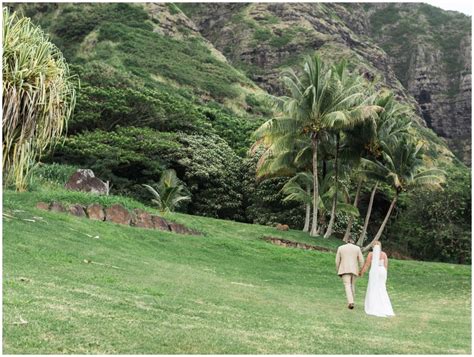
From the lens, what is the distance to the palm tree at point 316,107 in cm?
2697

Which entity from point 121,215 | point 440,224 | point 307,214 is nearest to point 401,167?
point 307,214

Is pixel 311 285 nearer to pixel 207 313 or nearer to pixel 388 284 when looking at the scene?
Result: pixel 388 284

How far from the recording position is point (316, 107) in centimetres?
2748

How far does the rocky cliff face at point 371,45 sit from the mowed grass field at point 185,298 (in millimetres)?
77003

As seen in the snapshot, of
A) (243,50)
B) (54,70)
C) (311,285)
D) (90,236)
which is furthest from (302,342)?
(243,50)

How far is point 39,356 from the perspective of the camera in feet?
17.8

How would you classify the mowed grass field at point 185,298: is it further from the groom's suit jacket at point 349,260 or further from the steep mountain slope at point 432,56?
the steep mountain slope at point 432,56

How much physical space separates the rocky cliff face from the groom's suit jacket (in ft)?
271

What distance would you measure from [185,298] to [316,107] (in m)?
18.6

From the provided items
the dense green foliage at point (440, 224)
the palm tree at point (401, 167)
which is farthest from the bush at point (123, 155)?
the dense green foliage at point (440, 224)

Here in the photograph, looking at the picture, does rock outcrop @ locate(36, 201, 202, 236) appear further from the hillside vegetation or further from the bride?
the bride

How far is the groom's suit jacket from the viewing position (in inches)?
452

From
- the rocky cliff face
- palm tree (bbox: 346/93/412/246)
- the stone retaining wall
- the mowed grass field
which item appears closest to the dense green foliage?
palm tree (bbox: 346/93/412/246)

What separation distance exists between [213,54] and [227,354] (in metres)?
79.0
